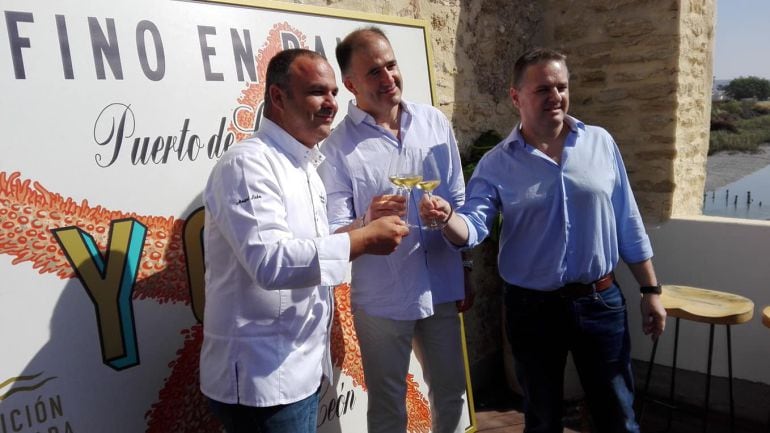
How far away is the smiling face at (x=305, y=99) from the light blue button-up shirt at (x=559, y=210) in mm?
824

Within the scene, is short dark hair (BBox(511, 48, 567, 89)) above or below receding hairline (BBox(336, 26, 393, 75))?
below

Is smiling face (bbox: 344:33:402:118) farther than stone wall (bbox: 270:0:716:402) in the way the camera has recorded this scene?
No

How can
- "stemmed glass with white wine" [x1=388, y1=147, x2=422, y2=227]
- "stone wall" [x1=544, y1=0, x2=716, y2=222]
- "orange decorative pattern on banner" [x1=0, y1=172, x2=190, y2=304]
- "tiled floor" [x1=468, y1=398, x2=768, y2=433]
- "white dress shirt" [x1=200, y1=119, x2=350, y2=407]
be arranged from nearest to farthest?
"white dress shirt" [x1=200, y1=119, x2=350, y2=407]
"orange decorative pattern on banner" [x1=0, y1=172, x2=190, y2=304]
"stemmed glass with white wine" [x1=388, y1=147, x2=422, y2=227]
"tiled floor" [x1=468, y1=398, x2=768, y2=433]
"stone wall" [x1=544, y1=0, x2=716, y2=222]

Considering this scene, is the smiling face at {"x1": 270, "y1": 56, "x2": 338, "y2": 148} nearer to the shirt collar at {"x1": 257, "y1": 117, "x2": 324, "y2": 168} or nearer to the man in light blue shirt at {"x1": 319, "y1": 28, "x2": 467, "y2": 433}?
the shirt collar at {"x1": 257, "y1": 117, "x2": 324, "y2": 168}

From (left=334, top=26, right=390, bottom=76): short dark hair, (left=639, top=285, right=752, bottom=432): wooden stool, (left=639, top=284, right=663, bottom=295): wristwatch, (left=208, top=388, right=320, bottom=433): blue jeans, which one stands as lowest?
(left=639, top=285, right=752, bottom=432): wooden stool

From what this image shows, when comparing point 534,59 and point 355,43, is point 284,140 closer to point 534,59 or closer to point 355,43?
point 355,43

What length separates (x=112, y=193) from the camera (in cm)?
208

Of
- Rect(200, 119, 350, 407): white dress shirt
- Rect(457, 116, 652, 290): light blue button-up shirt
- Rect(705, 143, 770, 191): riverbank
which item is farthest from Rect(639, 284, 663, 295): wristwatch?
Rect(705, 143, 770, 191): riverbank

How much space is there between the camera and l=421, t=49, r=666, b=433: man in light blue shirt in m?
2.29

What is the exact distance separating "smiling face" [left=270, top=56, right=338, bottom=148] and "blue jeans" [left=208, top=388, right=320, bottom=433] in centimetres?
78

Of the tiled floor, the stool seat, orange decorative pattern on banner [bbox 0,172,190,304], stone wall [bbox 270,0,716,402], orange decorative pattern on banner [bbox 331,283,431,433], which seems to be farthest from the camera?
stone wall [bbox 270,0,716,402]

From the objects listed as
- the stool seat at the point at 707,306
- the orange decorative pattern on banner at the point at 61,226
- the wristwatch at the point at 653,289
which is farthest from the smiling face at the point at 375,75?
the stool seat at the point at 707,306

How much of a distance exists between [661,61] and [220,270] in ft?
12.4

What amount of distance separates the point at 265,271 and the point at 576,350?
4.48 feet
